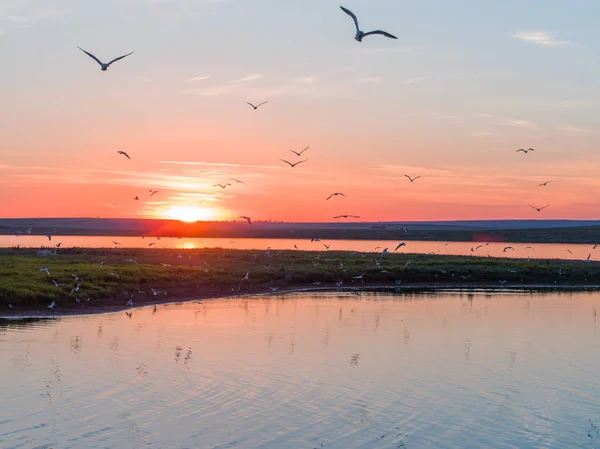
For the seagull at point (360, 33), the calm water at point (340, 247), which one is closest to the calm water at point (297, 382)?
the seagull at point (360, 33)

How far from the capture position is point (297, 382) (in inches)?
1026

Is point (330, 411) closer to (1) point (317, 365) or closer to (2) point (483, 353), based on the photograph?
(1) point (317, 365)

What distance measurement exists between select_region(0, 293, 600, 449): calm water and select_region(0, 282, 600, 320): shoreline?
1759 mm

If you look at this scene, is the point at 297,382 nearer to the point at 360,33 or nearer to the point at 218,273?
the point at 360,33

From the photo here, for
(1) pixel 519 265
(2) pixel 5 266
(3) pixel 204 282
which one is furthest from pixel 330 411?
(1) pixel 519 265

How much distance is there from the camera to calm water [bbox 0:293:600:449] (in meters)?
20.4

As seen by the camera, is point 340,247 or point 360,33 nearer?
point 360,33

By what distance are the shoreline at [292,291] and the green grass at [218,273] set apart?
48 centimetres

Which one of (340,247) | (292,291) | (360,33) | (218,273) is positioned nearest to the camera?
(360,33)

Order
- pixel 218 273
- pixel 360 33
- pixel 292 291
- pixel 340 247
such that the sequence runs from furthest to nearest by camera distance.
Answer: pixel 340 247
pixel 218 273
pixel 292 291
pixel 360 33

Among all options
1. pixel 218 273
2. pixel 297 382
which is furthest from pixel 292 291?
pixel 297 382

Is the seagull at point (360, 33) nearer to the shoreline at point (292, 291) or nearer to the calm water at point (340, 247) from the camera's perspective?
the shoreline at point (292, 291)

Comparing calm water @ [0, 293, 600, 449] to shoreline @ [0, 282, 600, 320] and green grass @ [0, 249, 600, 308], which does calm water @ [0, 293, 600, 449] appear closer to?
shoreline @ [0, 282, 600, 320]

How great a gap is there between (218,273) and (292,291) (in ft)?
18.6
